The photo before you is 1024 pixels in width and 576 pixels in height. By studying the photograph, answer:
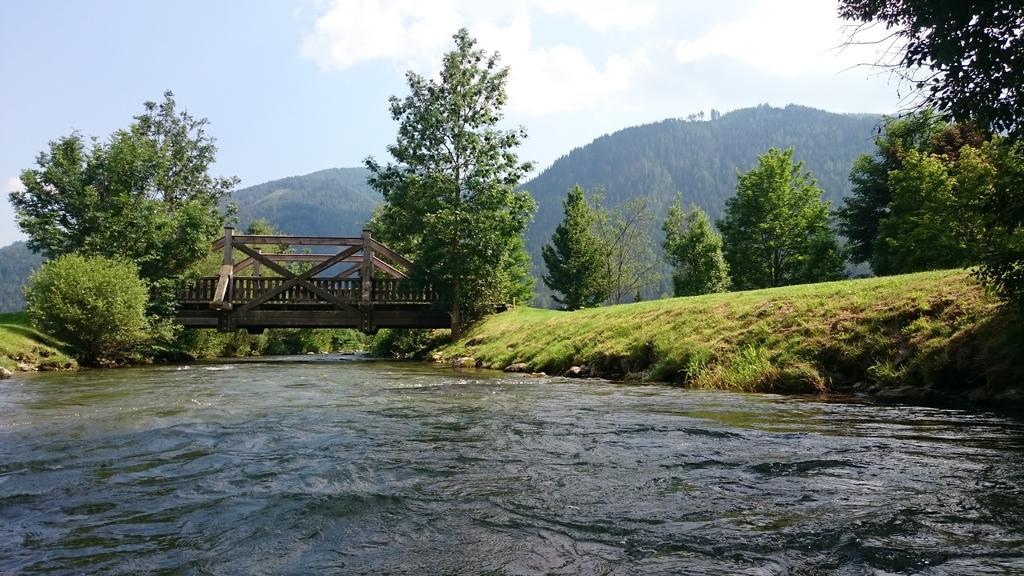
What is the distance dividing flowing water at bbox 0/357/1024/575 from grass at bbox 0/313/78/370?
14.0 metres

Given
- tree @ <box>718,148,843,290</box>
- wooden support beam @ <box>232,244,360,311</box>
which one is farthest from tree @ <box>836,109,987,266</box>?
wooden support beam @ <box>232,244,360,311</box>

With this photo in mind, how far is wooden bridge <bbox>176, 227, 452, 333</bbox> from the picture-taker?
3122cm

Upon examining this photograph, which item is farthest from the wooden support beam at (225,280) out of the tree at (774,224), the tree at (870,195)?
the tree at (774,224)

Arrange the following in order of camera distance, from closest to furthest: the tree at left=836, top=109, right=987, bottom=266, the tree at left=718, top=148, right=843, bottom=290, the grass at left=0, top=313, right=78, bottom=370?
the grass at left=0, top=313, right=78, bottom=370 < the tree at left=836, top=109, right=987, bottom=266 < the tree at left=718, top=148, right=843, bottom=290

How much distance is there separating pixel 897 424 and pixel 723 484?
14.4 feet

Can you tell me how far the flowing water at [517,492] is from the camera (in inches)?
152

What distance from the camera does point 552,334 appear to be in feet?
79.1

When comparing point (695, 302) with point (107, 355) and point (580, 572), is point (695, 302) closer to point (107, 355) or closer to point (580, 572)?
point (580, 572)

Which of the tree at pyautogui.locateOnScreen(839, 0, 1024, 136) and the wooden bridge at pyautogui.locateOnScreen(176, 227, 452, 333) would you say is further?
the wooden bridge at pyautogui.locateOnScreen(176, 227, 452, 333)

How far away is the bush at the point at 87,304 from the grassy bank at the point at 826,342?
51.5 feet

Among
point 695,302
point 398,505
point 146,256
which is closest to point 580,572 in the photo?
point 398,505

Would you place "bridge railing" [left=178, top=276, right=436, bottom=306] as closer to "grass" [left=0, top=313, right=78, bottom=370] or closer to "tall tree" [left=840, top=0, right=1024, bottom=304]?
"grass" [left=0, top=313, right=78, bottom=370]

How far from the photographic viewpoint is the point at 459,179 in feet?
106

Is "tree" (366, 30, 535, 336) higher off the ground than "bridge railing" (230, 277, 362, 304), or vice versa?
"tree" (366, 30, 535, 336)
